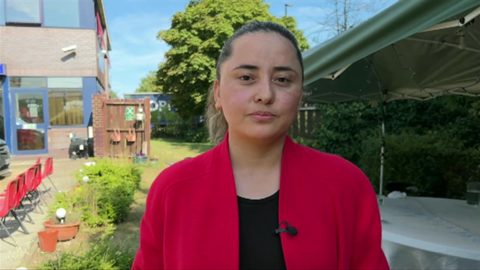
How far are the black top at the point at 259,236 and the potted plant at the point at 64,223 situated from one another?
435 cm

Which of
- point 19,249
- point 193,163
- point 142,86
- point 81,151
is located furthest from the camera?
point 142,86

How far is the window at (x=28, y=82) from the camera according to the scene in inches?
540

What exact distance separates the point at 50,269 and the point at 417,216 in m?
3.23

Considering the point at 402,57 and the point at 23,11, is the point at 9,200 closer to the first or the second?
the point at 402,57

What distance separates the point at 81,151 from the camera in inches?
539

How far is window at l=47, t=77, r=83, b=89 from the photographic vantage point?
556 inches

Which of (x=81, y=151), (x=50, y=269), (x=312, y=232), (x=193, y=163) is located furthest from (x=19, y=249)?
(x=81, y=151)

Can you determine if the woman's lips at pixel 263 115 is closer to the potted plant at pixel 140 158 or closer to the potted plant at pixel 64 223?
the potted plant at pixel 64 223

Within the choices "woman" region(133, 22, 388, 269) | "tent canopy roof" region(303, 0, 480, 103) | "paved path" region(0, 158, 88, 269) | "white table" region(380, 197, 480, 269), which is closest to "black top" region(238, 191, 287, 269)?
"woman" region(133, 22, 388, 269)

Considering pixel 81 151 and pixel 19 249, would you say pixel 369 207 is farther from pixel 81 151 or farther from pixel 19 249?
pixel 81 151

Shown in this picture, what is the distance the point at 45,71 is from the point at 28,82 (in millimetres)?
727

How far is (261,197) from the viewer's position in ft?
3.93

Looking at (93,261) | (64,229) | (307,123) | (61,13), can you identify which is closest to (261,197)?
(93,261)

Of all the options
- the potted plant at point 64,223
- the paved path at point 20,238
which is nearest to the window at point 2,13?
the paved path at point 20,238
